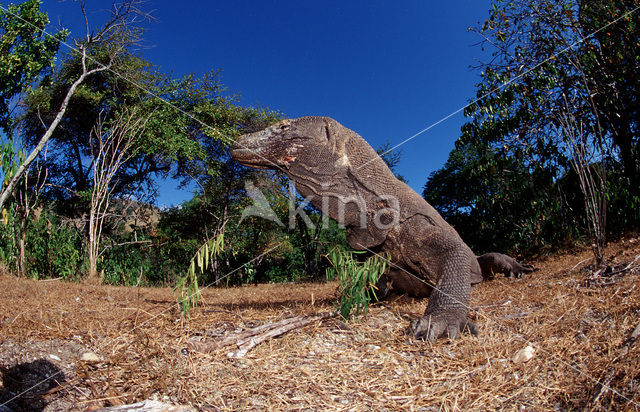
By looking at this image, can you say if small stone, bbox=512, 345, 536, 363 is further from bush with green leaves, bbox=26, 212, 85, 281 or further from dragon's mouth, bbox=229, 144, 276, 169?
bush with green leaves, bbox=26, 212, 85, 281

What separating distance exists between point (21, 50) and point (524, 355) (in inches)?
421

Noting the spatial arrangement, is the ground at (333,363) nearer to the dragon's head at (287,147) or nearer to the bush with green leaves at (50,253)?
the dragon's head at (287,147)

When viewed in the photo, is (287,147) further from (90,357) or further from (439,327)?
(90,357)

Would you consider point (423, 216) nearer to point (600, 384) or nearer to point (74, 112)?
point (600, 384)

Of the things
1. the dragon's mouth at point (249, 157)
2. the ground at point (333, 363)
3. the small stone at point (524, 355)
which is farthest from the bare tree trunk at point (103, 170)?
the small stone at point (524, 355)

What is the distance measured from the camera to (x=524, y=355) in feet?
6.88

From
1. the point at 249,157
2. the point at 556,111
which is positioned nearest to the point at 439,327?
the point at 249,157

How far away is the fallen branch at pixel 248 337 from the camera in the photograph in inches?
86.9

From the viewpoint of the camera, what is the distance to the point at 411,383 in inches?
75.1

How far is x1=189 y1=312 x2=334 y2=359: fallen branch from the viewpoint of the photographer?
2.21m

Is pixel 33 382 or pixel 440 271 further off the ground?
pixel 440 271

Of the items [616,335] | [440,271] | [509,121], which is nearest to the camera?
[616,335]

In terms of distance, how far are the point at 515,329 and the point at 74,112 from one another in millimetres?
13883

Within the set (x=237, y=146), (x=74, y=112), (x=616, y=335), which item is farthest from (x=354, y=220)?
(x=74, y=112)
